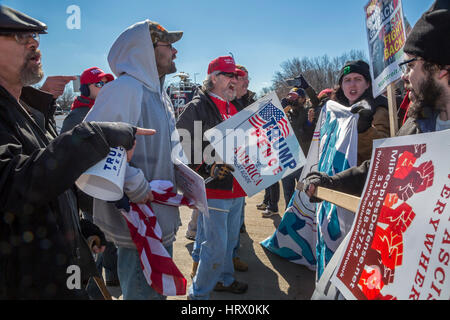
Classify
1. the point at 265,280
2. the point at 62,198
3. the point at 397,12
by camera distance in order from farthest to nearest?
the point at 265,280, the point at 397,12, the point at 62,198

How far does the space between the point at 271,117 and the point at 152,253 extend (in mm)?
1829

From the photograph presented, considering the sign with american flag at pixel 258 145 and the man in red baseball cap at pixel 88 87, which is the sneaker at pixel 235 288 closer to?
the sign with american flag at pixel 258 145

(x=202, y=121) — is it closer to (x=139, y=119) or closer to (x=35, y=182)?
(x=139, y=119)

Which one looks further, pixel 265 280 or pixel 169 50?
pixel 265 280

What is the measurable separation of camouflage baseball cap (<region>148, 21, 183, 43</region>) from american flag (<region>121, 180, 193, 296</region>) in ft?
3.56

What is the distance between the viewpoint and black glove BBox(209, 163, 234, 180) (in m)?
2.59

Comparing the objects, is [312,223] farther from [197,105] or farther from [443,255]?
[443,255]

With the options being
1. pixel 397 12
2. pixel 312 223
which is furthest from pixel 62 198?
pixel 312 223

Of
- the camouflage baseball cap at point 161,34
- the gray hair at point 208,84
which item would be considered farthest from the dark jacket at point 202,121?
the camouflage baseball cap at point 161,34

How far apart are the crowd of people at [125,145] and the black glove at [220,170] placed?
0.04 ft

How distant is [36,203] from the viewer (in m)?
1.00

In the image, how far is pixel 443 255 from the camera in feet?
3.11

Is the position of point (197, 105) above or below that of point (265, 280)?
above
